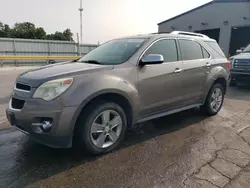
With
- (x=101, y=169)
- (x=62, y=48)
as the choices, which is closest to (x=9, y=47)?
(x=62, y=48)

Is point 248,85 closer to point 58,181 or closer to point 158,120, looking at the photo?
point 158,120

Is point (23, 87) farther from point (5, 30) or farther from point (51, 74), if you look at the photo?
point (5, 30)

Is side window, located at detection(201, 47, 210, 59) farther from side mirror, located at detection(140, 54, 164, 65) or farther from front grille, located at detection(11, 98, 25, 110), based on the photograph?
front grille, located at detection(11, 98, 25, 110)

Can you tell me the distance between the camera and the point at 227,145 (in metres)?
3.76

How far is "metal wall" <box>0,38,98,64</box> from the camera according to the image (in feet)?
59.1

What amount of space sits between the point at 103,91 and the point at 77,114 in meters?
0.47

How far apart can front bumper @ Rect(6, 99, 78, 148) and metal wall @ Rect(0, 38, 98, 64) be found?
1647 cm

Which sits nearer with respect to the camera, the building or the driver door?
the driver door

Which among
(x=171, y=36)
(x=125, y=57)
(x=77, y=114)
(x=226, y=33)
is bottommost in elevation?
(x=77, y=114)

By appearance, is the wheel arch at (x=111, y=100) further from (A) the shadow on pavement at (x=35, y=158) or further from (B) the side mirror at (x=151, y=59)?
(B) the side mirror at (x=151, y=59)

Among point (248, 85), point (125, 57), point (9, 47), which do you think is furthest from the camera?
point (9, 47)

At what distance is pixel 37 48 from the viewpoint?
19.8 meters

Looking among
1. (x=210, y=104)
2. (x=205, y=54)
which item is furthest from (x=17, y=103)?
(x=210, y=104)

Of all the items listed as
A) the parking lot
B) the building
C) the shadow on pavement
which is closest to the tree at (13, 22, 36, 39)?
the building
